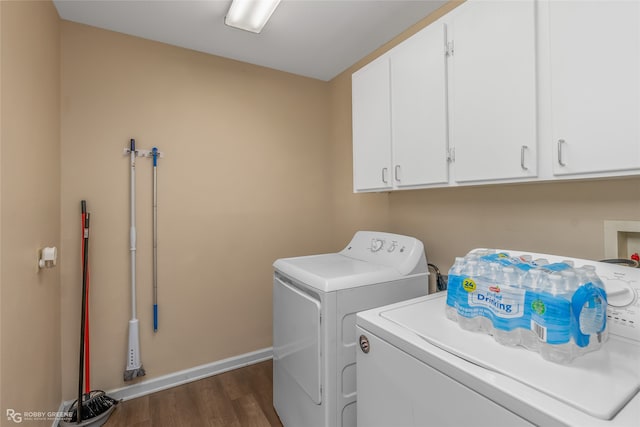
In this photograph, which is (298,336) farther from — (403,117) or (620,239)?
(620,239)

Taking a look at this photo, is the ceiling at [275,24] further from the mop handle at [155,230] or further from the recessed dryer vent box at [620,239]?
the recessed dryer vent box at [620,239]

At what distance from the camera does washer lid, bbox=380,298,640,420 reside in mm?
670

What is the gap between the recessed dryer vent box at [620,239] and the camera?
3.86 ft

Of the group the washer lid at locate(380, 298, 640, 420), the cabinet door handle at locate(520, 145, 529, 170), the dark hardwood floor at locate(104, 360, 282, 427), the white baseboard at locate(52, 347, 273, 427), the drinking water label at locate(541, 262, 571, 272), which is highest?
the cabinet door handle at locate(520, 145, 529, 170)

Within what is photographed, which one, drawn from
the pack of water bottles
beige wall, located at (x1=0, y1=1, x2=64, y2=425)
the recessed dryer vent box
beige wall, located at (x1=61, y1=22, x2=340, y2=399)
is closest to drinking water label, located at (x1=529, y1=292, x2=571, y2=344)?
the pack of water bottles

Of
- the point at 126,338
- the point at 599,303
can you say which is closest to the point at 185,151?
the point at 126,338

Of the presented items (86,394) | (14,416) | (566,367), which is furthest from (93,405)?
(566,367)

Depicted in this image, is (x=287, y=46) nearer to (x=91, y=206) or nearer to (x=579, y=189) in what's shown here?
(x=91, y=206)

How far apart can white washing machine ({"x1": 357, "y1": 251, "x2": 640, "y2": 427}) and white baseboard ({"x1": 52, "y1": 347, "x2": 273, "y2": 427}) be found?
1591 mm

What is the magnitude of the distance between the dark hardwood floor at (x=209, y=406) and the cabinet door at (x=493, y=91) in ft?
6.25

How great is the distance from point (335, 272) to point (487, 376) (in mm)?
919

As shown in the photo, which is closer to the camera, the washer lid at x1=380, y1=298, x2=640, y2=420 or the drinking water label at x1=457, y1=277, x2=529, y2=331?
the washer lid at x1=380, y1=298, x2=640, y2=420

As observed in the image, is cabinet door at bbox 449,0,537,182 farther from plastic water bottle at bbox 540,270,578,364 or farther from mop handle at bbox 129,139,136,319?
mop handle at bbox 129,139,136,319

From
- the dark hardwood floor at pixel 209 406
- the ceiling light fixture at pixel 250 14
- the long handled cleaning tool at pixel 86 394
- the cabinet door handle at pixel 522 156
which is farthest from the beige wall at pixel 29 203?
the cabinet door handle at pixel 522 156
